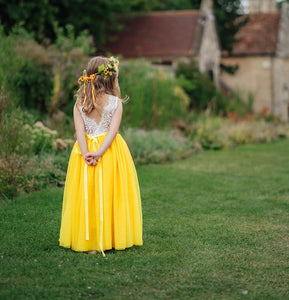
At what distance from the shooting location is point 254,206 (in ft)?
22.4

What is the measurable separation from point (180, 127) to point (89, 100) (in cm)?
966

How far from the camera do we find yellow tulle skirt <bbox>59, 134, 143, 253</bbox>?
15.2 ft

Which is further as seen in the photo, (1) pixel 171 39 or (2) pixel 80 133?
(1) pixel 171 39

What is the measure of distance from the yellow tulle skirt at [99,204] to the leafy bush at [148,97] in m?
7.05

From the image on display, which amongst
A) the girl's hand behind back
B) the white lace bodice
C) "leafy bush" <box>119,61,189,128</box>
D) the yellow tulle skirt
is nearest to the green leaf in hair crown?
the white lace bodice

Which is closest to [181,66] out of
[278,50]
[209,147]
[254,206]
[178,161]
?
[209,147]

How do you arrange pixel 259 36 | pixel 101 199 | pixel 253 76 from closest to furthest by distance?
pixel 101 199, pixel 253 76, pixel 259 36

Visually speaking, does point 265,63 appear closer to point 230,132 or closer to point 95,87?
point 230,132

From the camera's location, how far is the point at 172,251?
4793mm

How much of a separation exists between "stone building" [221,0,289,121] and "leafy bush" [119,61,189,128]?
1632 centimetres

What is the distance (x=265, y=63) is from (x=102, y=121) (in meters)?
26.9

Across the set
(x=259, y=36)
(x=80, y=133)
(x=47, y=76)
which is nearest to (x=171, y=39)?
(x=259, y=36)

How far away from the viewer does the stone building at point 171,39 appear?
2419 cm

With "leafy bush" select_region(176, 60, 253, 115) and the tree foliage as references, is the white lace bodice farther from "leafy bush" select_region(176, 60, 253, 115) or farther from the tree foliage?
"leafy bush" select_region(176, 60, 253, 115)
